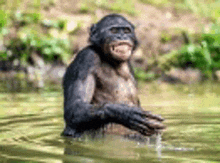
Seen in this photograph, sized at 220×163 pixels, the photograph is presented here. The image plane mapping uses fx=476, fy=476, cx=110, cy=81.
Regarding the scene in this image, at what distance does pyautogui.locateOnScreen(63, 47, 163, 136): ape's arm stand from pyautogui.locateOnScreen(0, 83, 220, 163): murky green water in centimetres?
18

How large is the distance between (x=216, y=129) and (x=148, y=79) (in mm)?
8523

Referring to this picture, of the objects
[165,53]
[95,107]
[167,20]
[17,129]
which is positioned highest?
[167,20]

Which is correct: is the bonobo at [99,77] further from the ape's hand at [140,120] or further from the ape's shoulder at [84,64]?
the ape's hand at [140,120]

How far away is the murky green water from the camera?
402 centimetres

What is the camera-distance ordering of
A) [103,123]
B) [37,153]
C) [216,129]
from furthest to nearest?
[216,129], [103,123], [37,153]

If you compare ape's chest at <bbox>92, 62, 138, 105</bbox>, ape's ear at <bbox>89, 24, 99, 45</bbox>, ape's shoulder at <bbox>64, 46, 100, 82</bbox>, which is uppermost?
ape's ear at <bbox>89, 24, 99, 45</bbox>

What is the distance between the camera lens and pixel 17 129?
5.97m

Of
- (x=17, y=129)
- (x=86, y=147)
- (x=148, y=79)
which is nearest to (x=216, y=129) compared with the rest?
(x=86, y=147)

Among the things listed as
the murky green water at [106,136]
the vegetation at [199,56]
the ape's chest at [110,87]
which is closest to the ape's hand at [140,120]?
the murky green water at [106,136]

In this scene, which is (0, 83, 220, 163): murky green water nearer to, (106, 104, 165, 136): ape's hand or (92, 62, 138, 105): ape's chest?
(106, 104, 165, 136): ape's hand

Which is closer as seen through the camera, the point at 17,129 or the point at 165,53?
the point at 17,129

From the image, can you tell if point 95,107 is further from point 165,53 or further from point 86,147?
point 165,53

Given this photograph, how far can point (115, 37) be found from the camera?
5.32 meters

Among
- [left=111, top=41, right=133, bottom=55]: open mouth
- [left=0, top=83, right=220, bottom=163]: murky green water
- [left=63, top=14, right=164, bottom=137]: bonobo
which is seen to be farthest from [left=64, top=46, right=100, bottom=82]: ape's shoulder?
[left=0, top=83, right=220, bottom=163]: murky green water
